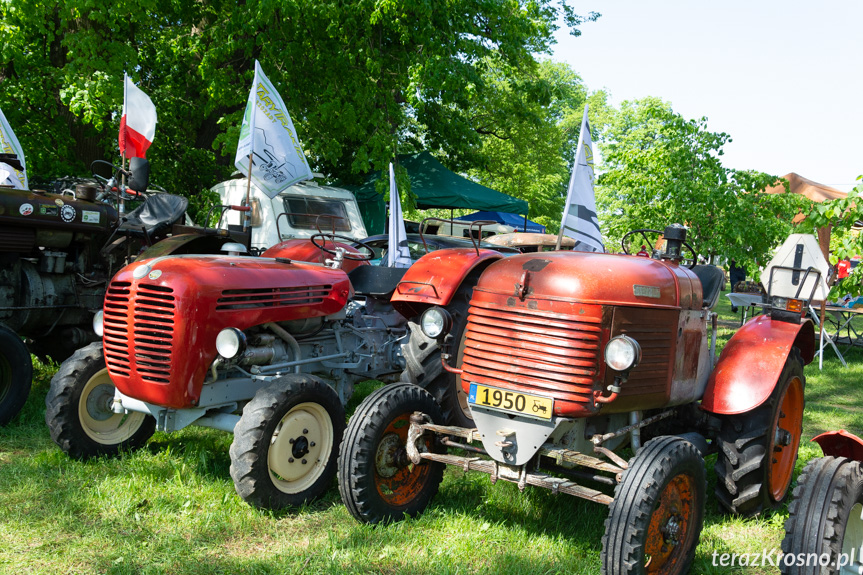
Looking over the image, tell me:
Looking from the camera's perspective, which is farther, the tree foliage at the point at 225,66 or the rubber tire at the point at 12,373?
the tree foliage at the point at 225,66

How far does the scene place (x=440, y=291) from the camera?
4.12 m

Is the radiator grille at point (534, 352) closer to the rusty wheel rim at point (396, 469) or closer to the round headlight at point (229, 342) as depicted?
the rusty wheel rim at point (396, 469)

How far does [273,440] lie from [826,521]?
2481mm

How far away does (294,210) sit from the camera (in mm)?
10648

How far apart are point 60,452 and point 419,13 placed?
8.65 m

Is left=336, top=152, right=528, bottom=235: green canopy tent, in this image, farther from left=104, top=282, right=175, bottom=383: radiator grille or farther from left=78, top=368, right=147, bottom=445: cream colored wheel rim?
left=104, top=282, right=175, bottom=383: radiator grille

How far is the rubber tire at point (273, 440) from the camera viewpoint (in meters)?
3.50

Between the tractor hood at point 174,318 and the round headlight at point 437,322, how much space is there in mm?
1036

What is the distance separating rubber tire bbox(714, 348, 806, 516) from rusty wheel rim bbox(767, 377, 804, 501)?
0.37 feet

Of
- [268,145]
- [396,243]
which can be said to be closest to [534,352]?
[396,243]

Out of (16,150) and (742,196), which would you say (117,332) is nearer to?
(16,150)

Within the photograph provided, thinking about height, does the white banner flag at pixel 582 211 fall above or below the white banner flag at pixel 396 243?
above

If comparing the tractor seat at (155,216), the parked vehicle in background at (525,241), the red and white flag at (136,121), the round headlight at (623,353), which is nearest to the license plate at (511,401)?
the round headlight at (623,353)

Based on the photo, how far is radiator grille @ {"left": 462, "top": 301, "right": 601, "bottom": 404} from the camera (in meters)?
3.00
